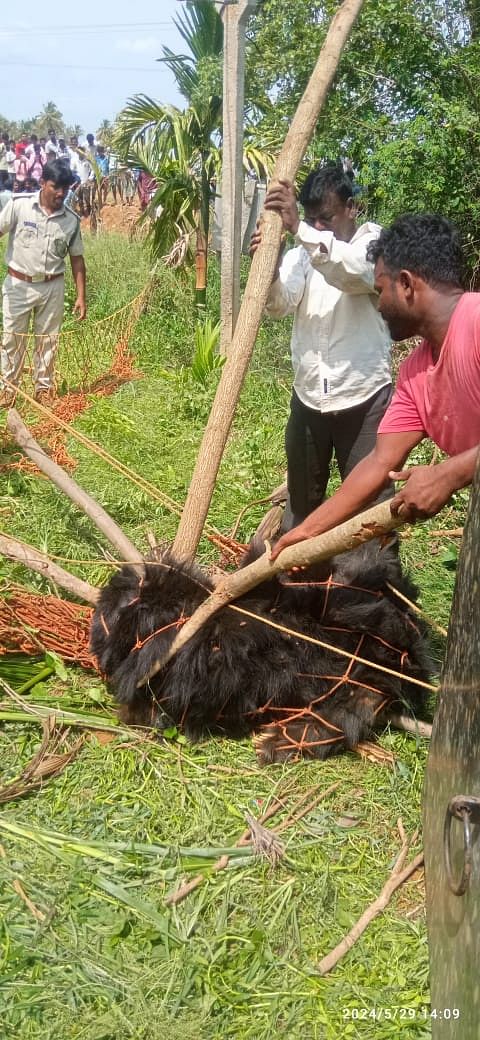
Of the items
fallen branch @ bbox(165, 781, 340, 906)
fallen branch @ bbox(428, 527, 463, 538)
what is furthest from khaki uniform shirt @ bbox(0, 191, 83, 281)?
fallen branch @ bbox(165, 781, 340, 906)

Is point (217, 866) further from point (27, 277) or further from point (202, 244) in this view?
point (202, 244)

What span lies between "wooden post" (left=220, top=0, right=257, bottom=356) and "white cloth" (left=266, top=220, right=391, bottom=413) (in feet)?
8.12

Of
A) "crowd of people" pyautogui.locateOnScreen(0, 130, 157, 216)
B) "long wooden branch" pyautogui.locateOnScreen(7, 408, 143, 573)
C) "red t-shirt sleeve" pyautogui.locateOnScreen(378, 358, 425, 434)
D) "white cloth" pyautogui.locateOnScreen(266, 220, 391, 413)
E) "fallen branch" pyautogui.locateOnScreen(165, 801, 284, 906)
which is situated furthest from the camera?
"crowd of people" pyautogui.locateOnScreen(0, 130, 157, 216)

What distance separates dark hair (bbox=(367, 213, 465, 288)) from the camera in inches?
110

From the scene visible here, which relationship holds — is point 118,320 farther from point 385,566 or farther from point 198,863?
point 198,863

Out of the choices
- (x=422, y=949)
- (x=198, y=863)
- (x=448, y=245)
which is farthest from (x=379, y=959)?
(x=448, y=245)

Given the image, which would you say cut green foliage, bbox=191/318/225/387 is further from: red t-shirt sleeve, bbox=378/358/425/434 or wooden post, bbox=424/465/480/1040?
wooden post, bbox=424/465/480/1040

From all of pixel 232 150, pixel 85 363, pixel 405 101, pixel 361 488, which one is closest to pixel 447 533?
pixel 361 488

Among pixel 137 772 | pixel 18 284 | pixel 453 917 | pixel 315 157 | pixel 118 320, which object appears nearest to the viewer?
pixel 453 917

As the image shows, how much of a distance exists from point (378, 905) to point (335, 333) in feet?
8.25

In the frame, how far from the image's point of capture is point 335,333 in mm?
4141

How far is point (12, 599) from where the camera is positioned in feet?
13.4

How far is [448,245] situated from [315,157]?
6952 mm

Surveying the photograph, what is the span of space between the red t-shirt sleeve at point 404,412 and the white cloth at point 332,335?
3.58 feet
